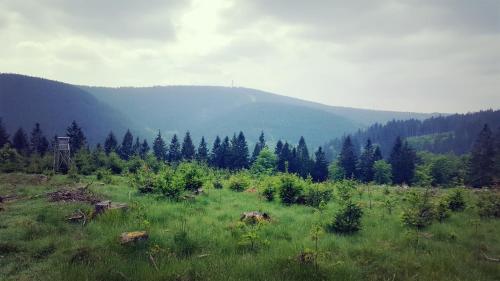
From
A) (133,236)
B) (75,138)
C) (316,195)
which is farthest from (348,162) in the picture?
(133,236)

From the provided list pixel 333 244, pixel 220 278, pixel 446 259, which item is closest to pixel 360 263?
pixel 333 244

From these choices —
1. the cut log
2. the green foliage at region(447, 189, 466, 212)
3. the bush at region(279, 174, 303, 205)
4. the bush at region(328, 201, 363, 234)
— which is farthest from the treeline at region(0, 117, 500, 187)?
the cut log

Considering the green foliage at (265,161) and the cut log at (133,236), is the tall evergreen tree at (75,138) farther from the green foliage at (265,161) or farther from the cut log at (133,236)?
the cut log at (133,236)

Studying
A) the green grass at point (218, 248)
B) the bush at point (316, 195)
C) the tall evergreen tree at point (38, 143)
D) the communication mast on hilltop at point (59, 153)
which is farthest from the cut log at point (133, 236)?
the tall evergreen tree at point (38, 143)

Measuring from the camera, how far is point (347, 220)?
13.1 m

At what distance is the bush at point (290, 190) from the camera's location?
19688 millimetres

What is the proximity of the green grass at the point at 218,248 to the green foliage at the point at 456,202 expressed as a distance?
3.01 meters

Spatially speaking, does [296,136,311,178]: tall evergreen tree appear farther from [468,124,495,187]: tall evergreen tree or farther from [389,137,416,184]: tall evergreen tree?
[468,124,495,187]: tall evergreen tree

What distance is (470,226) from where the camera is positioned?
14.1 metres

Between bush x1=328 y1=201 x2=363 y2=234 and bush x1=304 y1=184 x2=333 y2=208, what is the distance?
541 cm

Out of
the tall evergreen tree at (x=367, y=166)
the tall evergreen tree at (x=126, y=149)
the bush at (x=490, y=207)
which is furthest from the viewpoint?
the tall evergreen tree at (x=126, y=149)

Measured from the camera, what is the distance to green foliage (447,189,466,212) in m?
18.0

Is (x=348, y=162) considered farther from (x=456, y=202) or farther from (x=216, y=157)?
(x=456, y=202)

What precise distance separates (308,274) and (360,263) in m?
2.02
